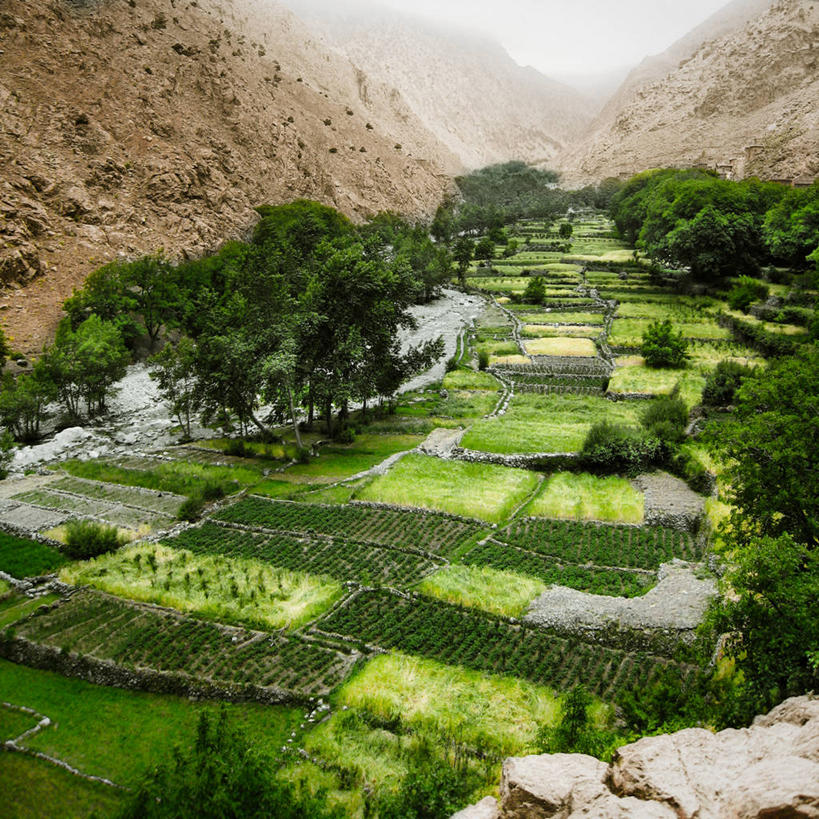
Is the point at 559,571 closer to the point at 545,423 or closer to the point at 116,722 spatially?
the point at 116,722

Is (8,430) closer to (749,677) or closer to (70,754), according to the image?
(70,754)

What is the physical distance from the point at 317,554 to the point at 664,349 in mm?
32726

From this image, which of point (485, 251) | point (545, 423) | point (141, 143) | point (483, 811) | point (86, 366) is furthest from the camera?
point (485, 251)

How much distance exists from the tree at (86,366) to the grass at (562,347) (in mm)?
31790

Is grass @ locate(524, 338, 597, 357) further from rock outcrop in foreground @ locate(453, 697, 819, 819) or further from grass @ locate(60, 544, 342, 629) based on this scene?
rock outcrop in foreground @ locate(453, 697, 819, 819)

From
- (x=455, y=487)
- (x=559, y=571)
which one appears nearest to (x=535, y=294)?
(x=455, y=487)

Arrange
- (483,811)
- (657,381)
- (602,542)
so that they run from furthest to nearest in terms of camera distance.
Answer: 1. (657,381)
2. (602,542)
3. (483,811)

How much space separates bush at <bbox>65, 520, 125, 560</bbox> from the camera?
23453 millimetres

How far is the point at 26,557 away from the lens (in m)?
23.6

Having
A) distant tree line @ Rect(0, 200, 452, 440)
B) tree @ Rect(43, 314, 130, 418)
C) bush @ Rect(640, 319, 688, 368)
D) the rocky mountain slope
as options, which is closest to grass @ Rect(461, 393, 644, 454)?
distant tree line @ Rect(0, 200, 452, 440)

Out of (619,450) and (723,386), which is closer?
(619,450)

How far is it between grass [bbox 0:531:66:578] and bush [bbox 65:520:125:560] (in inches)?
23.6

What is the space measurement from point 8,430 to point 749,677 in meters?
39.6

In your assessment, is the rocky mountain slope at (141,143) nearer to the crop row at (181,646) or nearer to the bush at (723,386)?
the crop row at (181,646)
